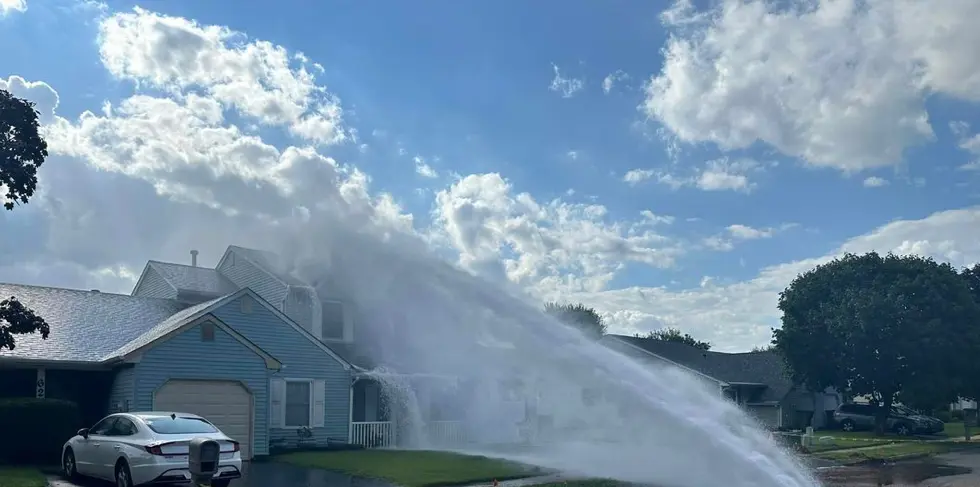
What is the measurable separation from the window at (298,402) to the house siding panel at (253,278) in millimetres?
4169

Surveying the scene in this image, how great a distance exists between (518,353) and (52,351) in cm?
1249

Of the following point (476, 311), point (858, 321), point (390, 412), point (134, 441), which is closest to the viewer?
point (134, 441)

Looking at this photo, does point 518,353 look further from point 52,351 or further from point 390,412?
point 52,351

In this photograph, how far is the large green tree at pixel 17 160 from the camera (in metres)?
16.4

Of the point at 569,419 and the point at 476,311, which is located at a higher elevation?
the point at 476,311

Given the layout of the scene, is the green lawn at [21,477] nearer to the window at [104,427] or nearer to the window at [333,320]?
the window at [104,427]

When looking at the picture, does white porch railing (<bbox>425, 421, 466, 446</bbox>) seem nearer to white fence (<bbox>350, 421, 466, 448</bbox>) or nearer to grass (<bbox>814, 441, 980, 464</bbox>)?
white fence (<bbox>350, 421, 466, 448</bbox>)

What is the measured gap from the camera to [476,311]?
25.7 meters

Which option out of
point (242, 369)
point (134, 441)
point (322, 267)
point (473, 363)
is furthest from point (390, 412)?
point (134, 441)

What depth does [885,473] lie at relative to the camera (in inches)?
968

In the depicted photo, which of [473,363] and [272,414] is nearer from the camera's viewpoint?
[272,414]

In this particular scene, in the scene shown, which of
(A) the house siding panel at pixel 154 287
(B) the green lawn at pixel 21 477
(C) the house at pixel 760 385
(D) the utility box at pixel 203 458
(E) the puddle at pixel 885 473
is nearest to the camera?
(D) the utility box at pixel 203 458

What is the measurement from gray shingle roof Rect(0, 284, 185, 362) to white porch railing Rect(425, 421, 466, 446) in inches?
378

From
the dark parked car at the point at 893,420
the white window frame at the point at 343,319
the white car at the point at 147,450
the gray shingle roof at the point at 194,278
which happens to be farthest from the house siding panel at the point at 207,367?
the dark parked car at the point at 893,420
